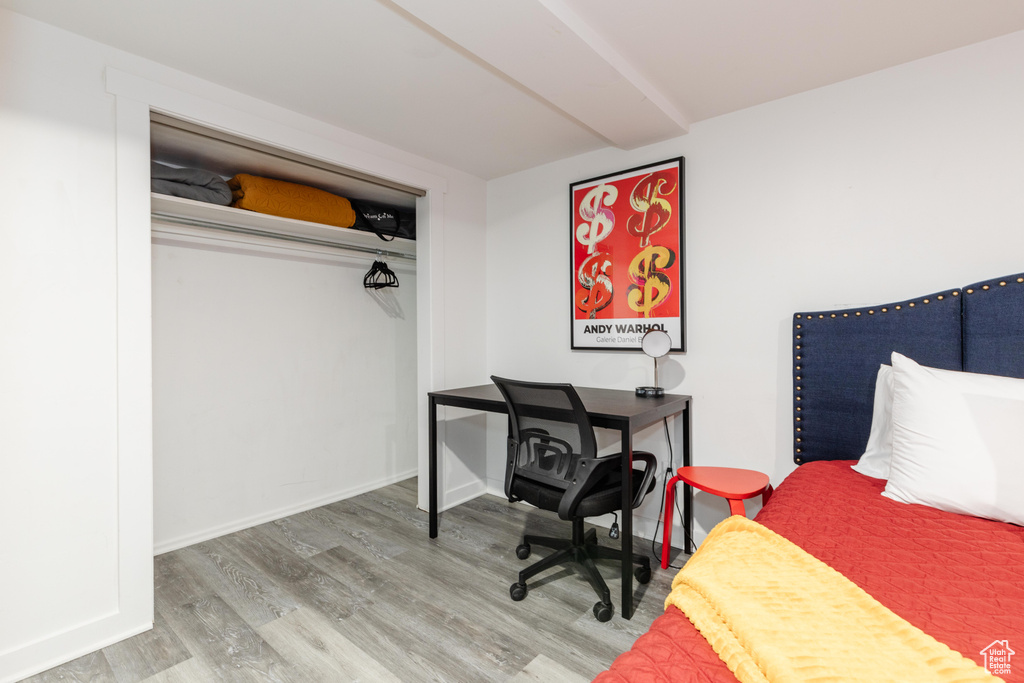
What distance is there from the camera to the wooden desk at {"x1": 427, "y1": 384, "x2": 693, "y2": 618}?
2.02 meters

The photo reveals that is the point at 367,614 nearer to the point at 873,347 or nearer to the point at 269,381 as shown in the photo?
the point at 269,381

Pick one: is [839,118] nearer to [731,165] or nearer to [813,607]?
[731,165]

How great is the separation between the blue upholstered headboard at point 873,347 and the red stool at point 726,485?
0.82 feet

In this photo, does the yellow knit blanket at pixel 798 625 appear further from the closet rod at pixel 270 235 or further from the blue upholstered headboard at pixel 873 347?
the closet rod at pixel 270 235

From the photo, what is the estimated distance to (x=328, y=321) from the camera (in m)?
3.40

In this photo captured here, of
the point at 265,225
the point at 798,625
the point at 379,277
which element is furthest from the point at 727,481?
the point at 265,225

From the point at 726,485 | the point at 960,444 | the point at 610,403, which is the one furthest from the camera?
the point at 610,403

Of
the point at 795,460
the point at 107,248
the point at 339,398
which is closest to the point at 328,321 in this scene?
the point at 339,398

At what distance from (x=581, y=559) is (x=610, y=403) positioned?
2.52ft

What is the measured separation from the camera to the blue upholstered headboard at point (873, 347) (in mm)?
1744

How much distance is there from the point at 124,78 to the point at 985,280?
3486 millimetres

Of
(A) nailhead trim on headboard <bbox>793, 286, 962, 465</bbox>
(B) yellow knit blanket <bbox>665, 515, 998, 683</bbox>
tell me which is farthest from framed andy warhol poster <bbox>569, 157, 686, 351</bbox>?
(B) yellow knit blanket <bbox>665, 515, 998, 683</bbox>

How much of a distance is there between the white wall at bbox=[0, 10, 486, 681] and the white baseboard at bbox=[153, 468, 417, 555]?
2.72 feet

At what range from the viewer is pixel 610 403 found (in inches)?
93.4
